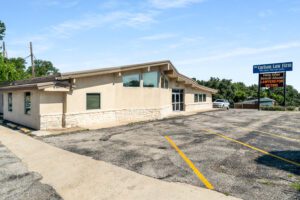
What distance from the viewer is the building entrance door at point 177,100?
26.8 meters

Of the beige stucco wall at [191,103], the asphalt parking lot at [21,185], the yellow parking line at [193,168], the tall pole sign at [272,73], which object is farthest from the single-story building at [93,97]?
the tall pole sign at [272,73]

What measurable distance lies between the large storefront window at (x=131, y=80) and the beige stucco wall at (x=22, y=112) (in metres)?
7.00

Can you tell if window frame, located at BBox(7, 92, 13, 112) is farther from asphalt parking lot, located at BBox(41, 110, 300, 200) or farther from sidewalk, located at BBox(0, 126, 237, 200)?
sidewalk, located at BBox(0, 126, 237, 200)

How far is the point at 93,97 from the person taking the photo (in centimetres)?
1588

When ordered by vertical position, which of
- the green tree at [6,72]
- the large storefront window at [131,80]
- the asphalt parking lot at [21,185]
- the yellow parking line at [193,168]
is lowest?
the asphalt parking lot at [21,185]

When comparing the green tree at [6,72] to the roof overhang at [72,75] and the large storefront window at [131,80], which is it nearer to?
the roof overhang at [72,75]

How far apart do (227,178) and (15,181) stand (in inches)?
247

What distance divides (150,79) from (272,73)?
69.5 ft

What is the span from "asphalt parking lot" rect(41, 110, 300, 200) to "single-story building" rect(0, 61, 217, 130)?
2.48 m

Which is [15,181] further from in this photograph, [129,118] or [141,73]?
[141,73]

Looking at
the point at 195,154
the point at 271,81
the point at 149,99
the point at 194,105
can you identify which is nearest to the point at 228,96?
the point at 271,81

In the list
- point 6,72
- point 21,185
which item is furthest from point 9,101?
point 21,185

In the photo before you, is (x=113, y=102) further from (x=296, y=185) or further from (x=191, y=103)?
(x=191, y=103)

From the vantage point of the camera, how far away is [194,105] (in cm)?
3039
